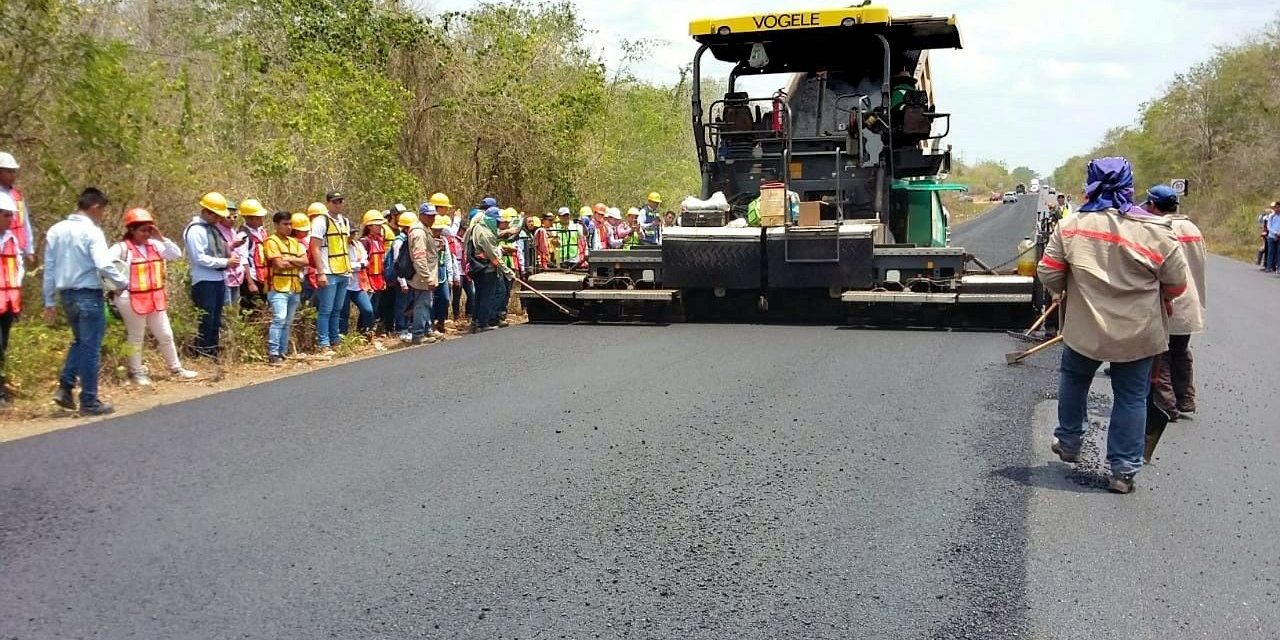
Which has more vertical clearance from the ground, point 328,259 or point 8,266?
point 8,266

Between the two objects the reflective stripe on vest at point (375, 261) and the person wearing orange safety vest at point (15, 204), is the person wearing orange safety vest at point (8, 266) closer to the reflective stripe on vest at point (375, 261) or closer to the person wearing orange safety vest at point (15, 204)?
the person wearing orange safety vest at point (15, 204)

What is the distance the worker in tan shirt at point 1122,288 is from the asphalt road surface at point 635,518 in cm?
41

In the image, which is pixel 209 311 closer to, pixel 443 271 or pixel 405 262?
pixel 405 262

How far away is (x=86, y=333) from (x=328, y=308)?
3.34m

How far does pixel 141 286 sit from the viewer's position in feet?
28.5

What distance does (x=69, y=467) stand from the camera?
5.97 m

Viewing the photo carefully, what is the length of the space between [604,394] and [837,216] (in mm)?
5191

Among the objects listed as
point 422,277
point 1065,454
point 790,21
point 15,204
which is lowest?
point 1065,454

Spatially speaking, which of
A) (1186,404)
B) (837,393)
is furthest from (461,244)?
(1186,404)

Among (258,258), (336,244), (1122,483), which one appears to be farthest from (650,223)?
(1122,483)

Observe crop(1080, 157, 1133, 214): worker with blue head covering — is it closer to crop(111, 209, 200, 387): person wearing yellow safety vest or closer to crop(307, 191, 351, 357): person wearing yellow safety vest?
crop(111, 209, 200, 387): person wearing yellow safety vest

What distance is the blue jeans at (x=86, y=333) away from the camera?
7609 mm

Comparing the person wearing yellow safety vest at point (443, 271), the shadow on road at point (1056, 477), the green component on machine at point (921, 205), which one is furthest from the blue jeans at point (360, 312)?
the shadow on road at point (1056, 477)

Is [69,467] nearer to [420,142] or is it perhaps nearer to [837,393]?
[837,393]
